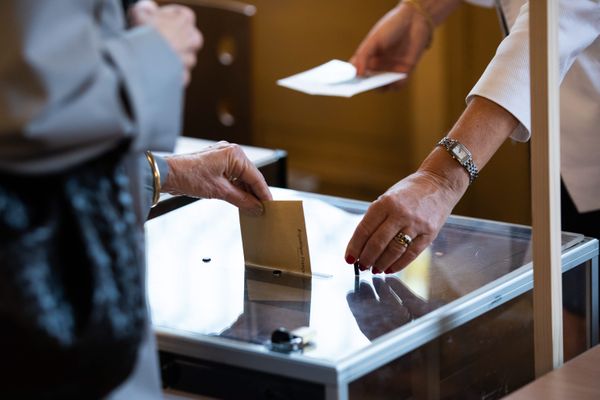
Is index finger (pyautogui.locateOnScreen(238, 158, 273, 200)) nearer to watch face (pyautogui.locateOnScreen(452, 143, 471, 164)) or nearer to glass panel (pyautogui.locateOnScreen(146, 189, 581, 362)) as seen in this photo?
glass panel (pyautogui.locateOnScreen(146, 189, 581, 362))

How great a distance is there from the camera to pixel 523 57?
4.45ft

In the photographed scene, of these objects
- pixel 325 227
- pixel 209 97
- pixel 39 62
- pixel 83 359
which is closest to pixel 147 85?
pixel 39 62

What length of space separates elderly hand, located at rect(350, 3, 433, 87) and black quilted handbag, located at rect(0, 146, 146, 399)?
109 centimetres

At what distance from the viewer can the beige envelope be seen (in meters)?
1.32

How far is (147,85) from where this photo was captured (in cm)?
85

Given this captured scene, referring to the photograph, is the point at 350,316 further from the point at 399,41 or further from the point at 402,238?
the point at 399,41

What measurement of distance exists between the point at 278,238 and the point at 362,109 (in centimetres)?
242

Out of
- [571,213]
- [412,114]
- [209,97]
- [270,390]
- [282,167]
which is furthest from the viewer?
[412,114]

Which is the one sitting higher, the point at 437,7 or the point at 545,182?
the point at 437,7

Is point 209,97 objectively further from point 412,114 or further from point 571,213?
point 571,213

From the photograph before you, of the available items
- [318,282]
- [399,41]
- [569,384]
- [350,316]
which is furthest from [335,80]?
[569,384]

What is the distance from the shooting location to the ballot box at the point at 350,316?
3.52 ft

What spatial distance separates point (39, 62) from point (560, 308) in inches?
25.9

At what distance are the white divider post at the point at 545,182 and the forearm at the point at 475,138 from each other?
0.21 m
